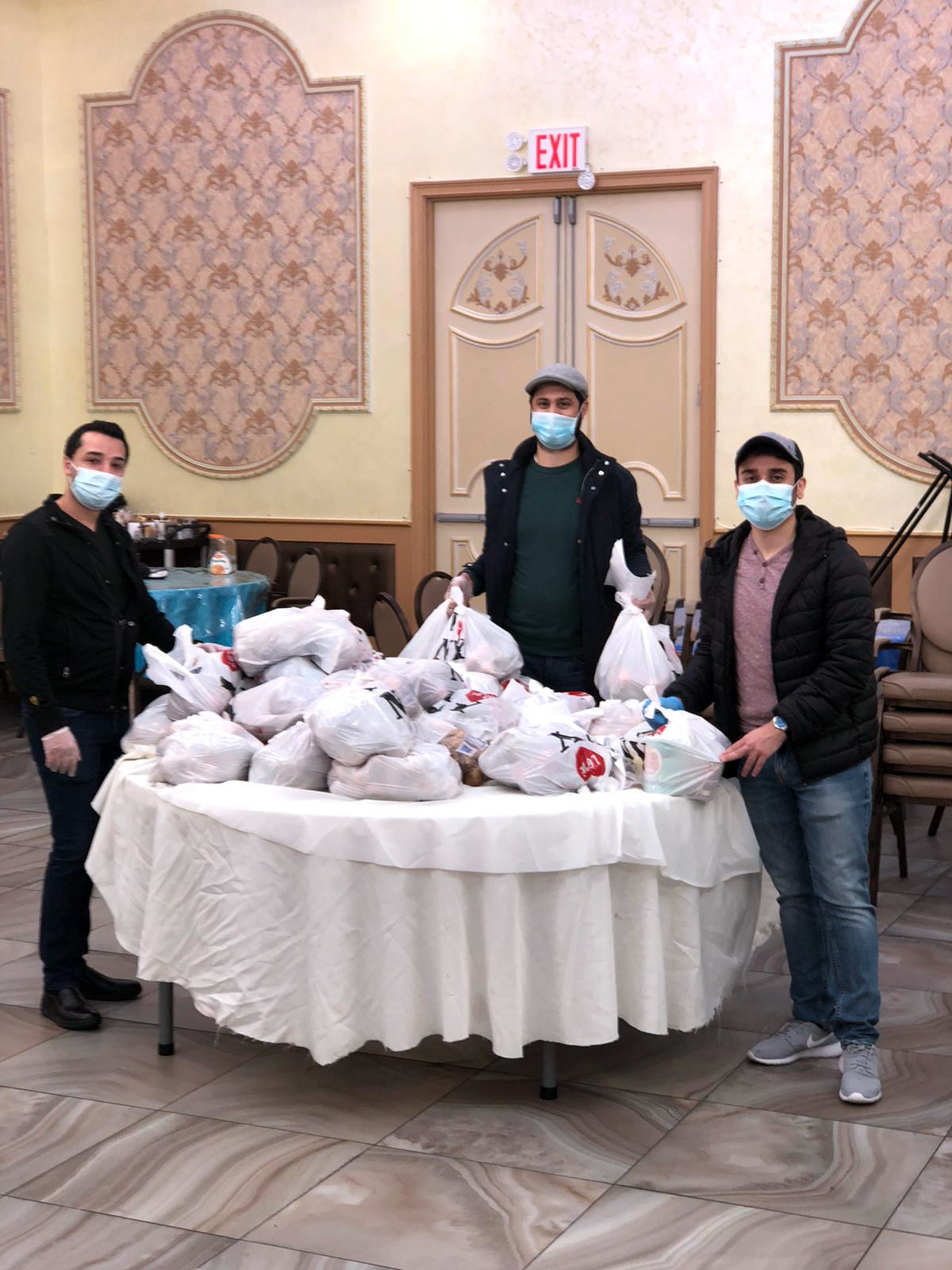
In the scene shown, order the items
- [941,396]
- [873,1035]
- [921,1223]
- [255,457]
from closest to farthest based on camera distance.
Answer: [921,1223]
[873,1035]
[941,396]
[255,457]

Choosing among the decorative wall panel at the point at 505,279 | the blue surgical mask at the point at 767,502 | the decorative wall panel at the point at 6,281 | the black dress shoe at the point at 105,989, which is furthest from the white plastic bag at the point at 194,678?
the decorative wall panel at the point at 6,281

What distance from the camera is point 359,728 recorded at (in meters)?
2.89

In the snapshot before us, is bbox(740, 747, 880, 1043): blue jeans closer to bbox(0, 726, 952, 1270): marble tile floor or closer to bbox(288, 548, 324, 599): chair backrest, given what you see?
bbox(0, 726, 952, 1270): marble tile floor

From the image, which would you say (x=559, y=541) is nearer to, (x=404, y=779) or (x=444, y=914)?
(x=404, y=779)

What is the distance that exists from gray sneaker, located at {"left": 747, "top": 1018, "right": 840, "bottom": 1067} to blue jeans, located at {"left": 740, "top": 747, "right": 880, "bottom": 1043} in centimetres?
11

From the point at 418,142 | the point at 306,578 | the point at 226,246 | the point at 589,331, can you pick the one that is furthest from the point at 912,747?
the point at 226,246

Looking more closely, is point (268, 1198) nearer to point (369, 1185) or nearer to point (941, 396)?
point (369, 1185)

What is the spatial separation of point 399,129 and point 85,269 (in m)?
1.97

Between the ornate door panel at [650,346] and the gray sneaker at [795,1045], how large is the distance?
13.4 feet

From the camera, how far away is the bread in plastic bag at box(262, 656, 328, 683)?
11.0 feet

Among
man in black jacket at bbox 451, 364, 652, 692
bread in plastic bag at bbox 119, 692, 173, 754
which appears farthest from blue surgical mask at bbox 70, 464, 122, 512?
man in black jacket at bbox 451, 364, 652, 692

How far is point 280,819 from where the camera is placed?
2873mm

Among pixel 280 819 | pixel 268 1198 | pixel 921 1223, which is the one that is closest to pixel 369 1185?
pixel 268 1198

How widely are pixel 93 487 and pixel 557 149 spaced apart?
14.7ft
